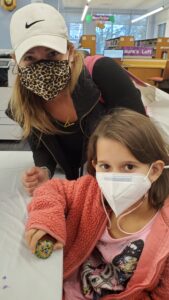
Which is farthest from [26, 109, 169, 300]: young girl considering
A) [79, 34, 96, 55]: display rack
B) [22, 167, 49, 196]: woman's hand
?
[79, 34, 96, 55]: display rack

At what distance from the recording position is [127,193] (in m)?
0.85

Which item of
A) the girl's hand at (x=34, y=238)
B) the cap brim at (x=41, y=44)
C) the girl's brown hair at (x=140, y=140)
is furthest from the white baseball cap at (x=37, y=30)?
the girl's hand at (x=34, y=238)

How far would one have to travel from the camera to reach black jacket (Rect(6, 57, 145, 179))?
45.4 inches

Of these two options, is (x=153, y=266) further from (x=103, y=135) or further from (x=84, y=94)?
(x=84, y=94)

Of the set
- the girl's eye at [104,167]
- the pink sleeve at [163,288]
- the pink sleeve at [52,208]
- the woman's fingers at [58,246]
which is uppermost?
the girl's eye at [104,167]

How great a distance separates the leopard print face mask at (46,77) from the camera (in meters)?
1.05

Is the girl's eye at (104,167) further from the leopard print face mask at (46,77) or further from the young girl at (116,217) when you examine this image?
the leopard print face mask at (46,77)

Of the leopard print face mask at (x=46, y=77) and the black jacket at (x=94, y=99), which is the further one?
the black jacket at (x=94, y=99)

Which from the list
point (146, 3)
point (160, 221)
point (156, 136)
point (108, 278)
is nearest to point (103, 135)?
point (156, 136)

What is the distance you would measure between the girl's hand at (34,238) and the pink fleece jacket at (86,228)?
1 centimetres

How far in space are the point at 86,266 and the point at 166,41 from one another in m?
6.46

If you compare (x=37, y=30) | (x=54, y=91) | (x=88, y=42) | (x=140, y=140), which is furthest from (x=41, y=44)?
(x=88, y=42)

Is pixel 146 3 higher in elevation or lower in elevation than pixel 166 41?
higher

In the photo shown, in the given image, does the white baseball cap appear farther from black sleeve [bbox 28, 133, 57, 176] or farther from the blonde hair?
black sleeve [bbox 28, 133, 57, 176]
